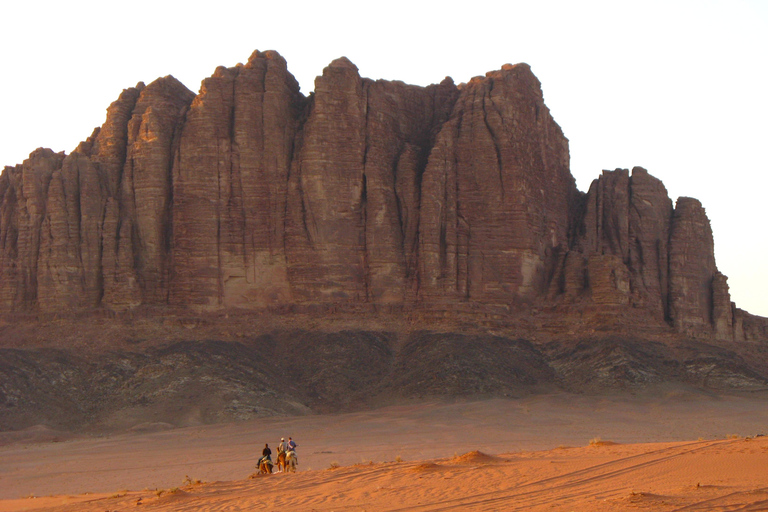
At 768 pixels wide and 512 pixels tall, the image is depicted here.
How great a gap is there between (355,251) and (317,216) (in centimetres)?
362

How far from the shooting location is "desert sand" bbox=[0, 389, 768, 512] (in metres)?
22.4

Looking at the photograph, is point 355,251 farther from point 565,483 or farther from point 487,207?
point 565,483

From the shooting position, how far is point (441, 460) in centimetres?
2966

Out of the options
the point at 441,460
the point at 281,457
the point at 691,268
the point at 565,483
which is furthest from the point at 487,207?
the point at 565,483

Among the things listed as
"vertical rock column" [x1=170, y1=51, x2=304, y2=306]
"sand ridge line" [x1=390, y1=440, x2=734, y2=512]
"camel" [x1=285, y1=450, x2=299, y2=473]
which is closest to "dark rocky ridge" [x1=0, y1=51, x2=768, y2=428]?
"vertical rock column" [x1=170, y1=51, x2=304, y2=306]

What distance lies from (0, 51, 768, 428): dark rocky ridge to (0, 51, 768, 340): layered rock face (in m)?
0.14

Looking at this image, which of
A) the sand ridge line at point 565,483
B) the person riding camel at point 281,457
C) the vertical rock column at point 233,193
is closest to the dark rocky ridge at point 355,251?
the vertical rock column at point 233,193

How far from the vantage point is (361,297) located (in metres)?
64.2

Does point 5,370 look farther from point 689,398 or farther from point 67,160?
point 689,398

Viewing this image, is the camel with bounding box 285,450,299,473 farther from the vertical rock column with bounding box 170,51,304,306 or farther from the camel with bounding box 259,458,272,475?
the vertical rock column with bounding box 170,51,304,306

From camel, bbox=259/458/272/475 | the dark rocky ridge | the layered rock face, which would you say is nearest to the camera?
camel, bbox=259/458/272/475

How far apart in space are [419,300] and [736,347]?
23314 millimetres

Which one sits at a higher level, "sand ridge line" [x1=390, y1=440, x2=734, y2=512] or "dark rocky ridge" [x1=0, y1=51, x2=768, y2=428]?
"dark rocky ridge" [x1=0, y1=51, x2=768, y2=428]

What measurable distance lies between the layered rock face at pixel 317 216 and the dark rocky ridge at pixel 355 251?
14 cm
